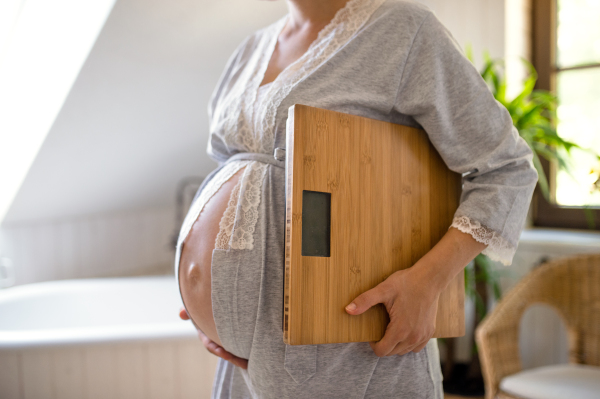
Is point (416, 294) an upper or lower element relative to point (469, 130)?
lower

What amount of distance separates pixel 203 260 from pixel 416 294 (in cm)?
31

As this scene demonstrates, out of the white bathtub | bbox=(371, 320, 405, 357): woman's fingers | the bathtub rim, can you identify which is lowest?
the white bathtub

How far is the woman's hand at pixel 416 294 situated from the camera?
0.55 metres

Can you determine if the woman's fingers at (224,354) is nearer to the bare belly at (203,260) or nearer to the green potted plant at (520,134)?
the bare belly at (203,260)

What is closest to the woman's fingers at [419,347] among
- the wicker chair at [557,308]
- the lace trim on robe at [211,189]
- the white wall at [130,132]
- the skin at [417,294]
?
the skin at [417,294]

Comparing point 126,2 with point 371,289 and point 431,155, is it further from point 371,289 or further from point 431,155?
point 371,289

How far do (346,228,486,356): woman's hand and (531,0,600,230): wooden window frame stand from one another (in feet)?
6.10

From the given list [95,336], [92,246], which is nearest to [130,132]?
[92,246]

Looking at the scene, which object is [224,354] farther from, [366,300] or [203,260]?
[366,300]

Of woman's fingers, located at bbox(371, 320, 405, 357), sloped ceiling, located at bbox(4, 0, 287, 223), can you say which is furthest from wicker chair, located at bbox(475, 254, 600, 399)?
sloped ceiling, located at bbox(4, 0, 287, 223)

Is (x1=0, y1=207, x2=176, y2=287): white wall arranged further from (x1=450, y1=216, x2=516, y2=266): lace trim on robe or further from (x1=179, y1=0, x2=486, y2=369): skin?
(x1=450, y1=216, x2=516, y2=266): lace trim on robe

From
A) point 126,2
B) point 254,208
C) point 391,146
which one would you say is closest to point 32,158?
point 126,2

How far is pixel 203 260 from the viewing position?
0.68m

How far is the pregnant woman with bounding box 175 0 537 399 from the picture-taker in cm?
60
